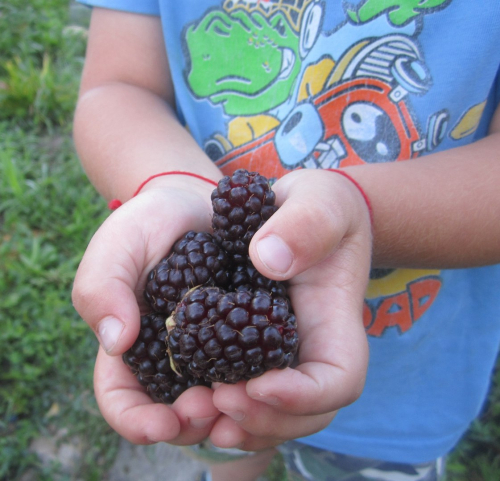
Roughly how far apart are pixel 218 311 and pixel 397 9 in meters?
0.77

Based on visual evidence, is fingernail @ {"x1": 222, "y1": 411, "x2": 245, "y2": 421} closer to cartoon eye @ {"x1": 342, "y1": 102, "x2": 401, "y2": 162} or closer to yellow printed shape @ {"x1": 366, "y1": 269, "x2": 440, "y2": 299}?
yellow printed shape @ {"x1": 366, "y1": 269, "x2": 440, "y2": 299}

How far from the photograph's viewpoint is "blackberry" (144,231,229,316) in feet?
3.07

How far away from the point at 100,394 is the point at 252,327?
382 millimetres

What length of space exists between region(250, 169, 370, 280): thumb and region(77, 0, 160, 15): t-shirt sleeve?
79cm

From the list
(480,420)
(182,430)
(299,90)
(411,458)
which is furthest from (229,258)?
(480,420)

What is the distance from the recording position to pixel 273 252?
818 millimetres

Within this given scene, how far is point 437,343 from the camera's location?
138 centimetres

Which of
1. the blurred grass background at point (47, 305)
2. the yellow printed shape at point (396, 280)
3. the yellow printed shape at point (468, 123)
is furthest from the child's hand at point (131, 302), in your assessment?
the blurred grass background at point (47, 305)

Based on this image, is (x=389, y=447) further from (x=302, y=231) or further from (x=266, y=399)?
(x=302, y=231)

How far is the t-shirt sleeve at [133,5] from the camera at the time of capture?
132 centimetres

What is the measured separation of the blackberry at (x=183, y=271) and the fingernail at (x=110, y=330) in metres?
0.11

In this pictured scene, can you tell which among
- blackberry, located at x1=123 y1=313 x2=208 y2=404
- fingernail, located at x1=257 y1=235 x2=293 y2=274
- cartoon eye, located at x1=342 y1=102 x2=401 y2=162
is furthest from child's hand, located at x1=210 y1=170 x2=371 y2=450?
cartoon eye, located at x1=342 y1=102 x2=401 y2=162

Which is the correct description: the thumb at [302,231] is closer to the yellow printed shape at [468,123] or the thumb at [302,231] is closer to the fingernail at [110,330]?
the fingernail at [110,330]

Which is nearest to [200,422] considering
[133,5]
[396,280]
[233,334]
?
[233,334]
